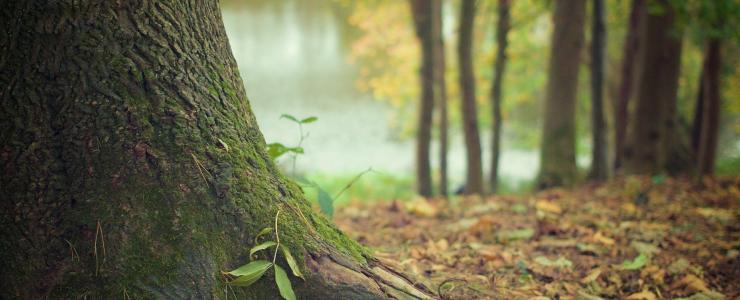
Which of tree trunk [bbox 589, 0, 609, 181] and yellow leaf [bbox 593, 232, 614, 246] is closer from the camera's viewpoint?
yellow leaf [bbox 593, 232, 614, 246]

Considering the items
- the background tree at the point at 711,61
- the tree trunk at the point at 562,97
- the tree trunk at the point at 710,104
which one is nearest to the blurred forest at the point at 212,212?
the tree trunk at the point at 562,97

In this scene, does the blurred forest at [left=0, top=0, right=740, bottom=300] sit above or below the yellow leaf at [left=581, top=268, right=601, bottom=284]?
above

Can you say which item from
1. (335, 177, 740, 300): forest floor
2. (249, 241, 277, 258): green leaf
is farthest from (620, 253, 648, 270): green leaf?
(249, 241, 277, 258): green leaf

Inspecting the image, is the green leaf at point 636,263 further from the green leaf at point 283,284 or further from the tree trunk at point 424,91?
the tree trunk at point 424,91

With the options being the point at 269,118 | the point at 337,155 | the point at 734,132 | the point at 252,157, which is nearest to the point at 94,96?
the point at 252,157

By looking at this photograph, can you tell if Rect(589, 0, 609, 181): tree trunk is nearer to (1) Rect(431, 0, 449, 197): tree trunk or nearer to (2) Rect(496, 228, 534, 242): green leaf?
(1) Rect(431, 0, 449, 197): tree trunk

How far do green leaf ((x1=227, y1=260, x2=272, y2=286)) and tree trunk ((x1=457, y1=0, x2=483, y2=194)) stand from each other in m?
5.92

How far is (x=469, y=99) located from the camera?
25.1 ft

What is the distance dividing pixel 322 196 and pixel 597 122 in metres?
5.65

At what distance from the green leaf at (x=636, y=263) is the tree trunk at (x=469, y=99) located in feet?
15.2

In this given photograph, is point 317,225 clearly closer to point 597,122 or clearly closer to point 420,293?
point 420,293

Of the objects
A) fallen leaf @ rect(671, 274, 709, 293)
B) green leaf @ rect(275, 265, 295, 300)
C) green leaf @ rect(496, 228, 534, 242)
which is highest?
green leaf @ rect(275, 265, 295, 300)

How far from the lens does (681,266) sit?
3.07m

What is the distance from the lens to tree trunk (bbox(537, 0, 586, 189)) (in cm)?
719
